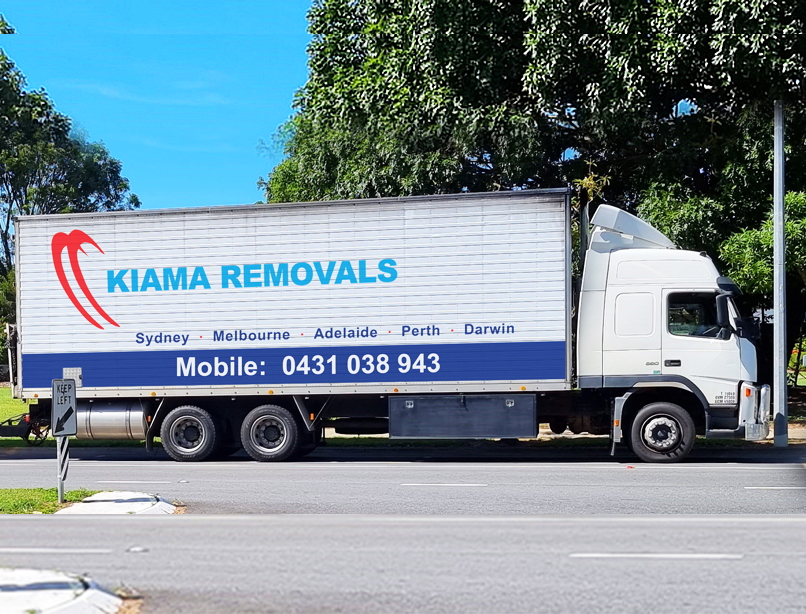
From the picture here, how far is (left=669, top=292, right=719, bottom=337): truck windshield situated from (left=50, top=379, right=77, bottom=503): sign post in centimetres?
908

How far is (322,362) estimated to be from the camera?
16.5 m

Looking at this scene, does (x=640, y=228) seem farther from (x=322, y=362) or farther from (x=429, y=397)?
(x=322, y=362)

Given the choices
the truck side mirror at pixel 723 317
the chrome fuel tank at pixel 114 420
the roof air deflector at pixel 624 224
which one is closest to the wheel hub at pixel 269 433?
the chrome fuel tank at pixel 114 420

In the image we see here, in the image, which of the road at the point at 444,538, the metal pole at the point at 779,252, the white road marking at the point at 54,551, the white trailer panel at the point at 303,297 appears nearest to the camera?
the road at the point at 444,538

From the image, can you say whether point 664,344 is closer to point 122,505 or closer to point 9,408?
point 122,505

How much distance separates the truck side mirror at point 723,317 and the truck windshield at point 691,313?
149 mm

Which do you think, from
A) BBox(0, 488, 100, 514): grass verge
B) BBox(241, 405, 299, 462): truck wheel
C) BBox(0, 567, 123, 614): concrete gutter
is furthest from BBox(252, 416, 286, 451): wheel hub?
BBox(0, 567, 123, 614): concrete gutter

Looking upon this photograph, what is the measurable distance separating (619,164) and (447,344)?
9.73 metres

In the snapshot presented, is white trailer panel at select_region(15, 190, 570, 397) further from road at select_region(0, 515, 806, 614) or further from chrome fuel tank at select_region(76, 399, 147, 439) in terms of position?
road at select_region(0, 515, 806, 614)

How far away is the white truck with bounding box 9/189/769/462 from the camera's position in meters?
15.9

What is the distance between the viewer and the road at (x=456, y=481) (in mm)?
11750

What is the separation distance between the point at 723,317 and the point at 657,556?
8281 mm

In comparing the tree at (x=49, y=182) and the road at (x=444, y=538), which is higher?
the tree at (x=49, y=182)

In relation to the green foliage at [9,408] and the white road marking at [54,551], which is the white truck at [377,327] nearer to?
the white road marking at [54,551]
